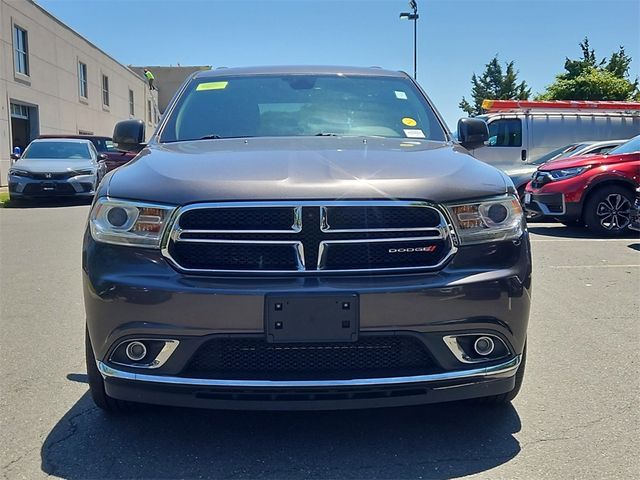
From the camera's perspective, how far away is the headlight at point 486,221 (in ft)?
9.04

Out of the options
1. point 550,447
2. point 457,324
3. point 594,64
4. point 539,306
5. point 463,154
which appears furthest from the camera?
point 594,64

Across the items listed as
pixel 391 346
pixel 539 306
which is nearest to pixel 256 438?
pixel 391 346

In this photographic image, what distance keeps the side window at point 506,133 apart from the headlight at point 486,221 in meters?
13.3

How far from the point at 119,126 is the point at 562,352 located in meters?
3.18

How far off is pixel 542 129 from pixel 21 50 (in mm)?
20130

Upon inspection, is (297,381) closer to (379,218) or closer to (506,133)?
(379,218)

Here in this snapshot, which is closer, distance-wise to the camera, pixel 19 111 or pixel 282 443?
pixel 282 443

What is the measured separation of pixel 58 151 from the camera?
17156mm

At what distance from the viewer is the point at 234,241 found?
8.79 ft

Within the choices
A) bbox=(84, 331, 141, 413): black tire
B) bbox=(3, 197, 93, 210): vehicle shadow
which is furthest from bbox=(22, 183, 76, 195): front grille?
bbox=(84, 331, 141, 413): black tire

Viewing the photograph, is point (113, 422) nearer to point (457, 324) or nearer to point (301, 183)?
point (301, 183)

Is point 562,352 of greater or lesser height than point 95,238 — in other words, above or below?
below

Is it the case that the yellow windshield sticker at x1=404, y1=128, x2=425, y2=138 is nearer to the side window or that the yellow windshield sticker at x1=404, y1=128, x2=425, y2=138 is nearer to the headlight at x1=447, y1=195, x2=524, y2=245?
the headlight at x1=447, y1=195, x2=524, y2=245

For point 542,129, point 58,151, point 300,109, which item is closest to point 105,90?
point 58,151
